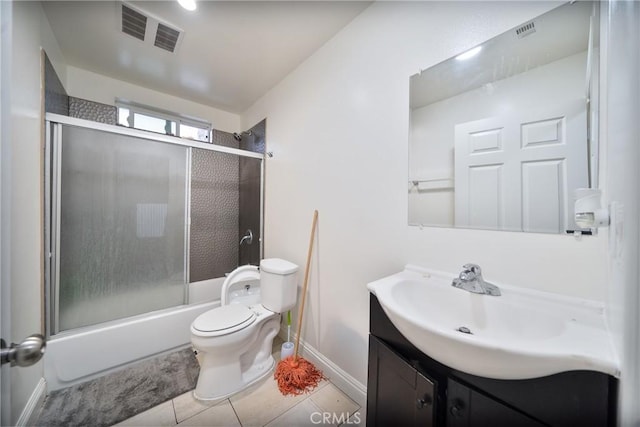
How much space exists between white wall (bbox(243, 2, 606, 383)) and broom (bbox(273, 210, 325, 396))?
0.14m

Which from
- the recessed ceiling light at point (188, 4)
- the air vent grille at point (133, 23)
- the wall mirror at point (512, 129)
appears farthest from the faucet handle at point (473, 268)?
the air vent grille at point (133, 23)

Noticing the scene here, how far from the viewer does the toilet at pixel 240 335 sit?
1365mm

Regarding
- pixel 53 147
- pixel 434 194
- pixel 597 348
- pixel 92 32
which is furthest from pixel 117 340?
pixel 597 348

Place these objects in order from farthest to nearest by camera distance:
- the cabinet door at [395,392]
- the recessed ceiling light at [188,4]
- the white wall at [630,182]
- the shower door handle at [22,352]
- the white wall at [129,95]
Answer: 1. the white wall at [129,95]
2. the recessed ceiling light at [188,4]
3. the cabinet door at [395,392]
4. the shower door handle at [22,352]
5. the white wall at [630,182]

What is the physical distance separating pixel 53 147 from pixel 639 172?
8.22 ft

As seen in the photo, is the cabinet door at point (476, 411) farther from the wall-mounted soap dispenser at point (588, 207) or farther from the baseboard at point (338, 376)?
the baseboard at point (338, 376)

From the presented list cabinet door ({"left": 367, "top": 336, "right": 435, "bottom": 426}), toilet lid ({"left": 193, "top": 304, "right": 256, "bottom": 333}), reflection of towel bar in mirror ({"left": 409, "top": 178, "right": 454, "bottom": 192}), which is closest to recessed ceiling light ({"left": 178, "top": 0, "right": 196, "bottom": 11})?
reflection of towel bar in mirror ({"left": 409, "top": 178, "right": 454, "bottom": 192})

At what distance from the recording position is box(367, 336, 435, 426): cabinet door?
70 cm

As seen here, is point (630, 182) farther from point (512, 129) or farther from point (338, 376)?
point (338, 376)

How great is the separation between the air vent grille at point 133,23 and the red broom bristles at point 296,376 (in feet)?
8.23

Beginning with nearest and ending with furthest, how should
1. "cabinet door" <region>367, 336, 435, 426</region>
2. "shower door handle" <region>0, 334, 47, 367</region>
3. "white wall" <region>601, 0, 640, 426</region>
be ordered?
"white wall" <region>601, 0, 640, 426</region> → "shower door handle" <region>0, 334, 47, 367</region> → "cabinet door" <region>367, 336, 435, 426</region>

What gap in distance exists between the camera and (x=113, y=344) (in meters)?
1.61

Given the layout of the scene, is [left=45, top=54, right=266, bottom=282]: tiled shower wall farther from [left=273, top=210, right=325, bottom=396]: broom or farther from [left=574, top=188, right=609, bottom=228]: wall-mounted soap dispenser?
[left=574, top=188, right=609, bottom=228]: wall-mounted soap dispenser

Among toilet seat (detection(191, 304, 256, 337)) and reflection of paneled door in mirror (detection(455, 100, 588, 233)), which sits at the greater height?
reflection of paneled door in mirror (detection(455, 100, 588, 233))
